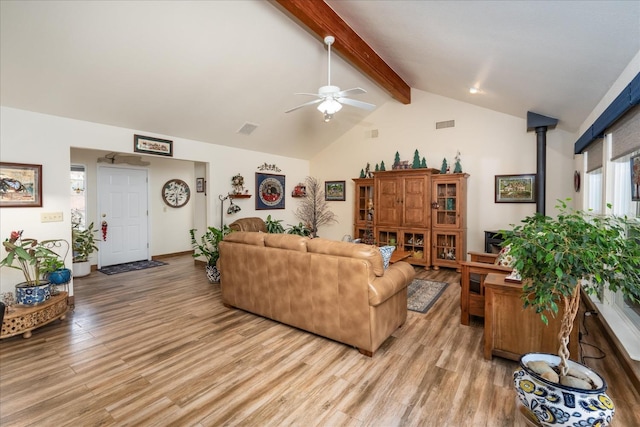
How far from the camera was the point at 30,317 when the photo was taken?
115 inches

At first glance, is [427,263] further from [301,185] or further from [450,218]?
[301,185]

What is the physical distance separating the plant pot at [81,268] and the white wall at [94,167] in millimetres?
994

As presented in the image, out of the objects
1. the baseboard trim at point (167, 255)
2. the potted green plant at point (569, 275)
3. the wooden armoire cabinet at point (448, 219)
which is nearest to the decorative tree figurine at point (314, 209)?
the wooden armoire cabinet at point (448, 219)

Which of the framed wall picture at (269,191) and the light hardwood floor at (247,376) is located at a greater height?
the framed wall picture at (269,191)

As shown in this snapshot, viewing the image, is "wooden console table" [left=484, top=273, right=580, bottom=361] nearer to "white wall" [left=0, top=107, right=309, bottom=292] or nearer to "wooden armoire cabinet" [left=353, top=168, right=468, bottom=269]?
"wooden armoire cabinet" [left=353, top=168, right=468, bottom=269]

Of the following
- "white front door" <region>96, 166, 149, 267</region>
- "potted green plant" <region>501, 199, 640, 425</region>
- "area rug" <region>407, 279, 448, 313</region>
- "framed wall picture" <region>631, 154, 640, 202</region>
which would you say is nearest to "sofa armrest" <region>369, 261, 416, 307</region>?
"area rug" <region>407, 279, 448, 313</region>

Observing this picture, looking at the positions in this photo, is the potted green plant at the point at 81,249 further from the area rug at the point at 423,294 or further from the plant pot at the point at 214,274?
the area rug at the point at 423,294

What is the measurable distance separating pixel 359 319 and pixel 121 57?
3.65 meters

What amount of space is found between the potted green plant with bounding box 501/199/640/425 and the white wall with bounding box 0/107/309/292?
4.82m

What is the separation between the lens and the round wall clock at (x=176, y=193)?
271 inches

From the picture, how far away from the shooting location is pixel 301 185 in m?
7.58

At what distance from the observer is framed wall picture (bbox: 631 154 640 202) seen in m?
2.42

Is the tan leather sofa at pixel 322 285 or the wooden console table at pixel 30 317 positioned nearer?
the tan leather sofa at pixel 322 285

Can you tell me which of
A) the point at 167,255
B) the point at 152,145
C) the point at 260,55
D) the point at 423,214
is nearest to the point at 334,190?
the point at 423,214
